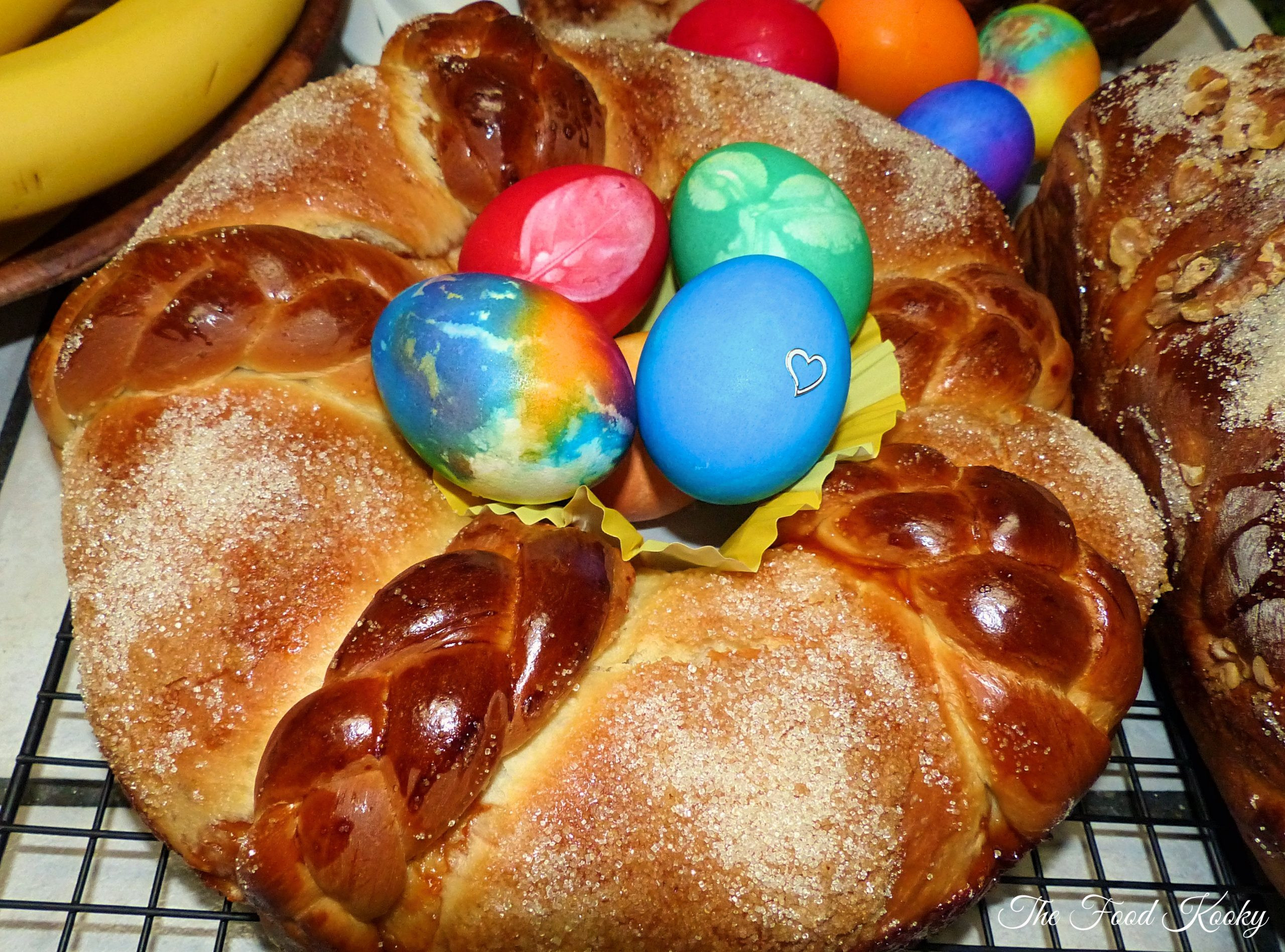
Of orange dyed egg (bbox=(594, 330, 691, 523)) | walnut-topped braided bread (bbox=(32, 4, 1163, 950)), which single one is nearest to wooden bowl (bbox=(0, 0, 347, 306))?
walnut-topped braided bread (bbox=(32, 4, 1163, 950))

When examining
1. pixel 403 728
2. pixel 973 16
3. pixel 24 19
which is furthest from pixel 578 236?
pixel 973 16

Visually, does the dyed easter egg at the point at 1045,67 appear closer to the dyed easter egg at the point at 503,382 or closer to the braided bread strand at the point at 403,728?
the dyed easter egg at the point at 503,382

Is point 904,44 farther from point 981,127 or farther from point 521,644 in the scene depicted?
point 521,644

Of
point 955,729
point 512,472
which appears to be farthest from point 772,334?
point 955,729

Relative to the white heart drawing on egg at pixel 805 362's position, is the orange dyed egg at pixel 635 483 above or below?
below

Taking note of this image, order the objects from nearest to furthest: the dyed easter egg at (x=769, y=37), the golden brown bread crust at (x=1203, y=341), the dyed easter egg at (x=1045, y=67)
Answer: the golden brown bread crust at (x=1203, y=341) < the dyed easter egg at (x=769, y=37) < the dyed easter egg at (x=1045, y=67)
